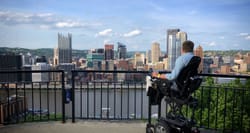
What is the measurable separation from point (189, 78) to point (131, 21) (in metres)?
14.8

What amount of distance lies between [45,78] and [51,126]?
3.32 feet

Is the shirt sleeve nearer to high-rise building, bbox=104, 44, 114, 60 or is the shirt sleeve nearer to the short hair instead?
the short hair

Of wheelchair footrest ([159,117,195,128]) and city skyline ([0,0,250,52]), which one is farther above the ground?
city skyline ([0,0,250,52])

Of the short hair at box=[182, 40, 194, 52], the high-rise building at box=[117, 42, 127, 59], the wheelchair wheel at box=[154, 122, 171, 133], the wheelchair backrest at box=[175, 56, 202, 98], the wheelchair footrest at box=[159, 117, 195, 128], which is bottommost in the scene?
the wheelchair wheel at box=[154, 122, 171, 133]

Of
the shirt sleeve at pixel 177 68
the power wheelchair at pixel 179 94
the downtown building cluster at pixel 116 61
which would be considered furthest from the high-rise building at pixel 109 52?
the shirt sleeve at pixel 177 68

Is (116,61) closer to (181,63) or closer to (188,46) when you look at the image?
(188,46)

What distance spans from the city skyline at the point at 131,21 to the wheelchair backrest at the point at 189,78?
750 cm

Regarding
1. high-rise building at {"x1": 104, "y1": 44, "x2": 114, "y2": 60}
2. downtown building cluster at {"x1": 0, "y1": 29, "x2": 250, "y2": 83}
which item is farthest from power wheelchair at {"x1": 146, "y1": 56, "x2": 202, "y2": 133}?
high-rise building at {"x1": 104, "y1": 44, "x2": 114, "y2": 60}

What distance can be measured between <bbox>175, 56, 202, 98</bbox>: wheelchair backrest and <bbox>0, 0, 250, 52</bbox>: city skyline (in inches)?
295

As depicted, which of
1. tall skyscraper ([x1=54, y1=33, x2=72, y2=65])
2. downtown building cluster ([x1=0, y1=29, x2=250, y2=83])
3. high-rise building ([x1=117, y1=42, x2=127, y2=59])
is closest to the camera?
downtown building cluster ([x1=0, y1=29, x2=250, y2=83])

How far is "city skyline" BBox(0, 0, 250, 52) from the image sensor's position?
11.4 meters

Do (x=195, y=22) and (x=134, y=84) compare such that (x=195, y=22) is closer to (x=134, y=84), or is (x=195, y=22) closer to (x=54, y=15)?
(x=54, y=15)

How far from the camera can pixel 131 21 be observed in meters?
16.8

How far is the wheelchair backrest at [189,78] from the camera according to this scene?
7.86ft
